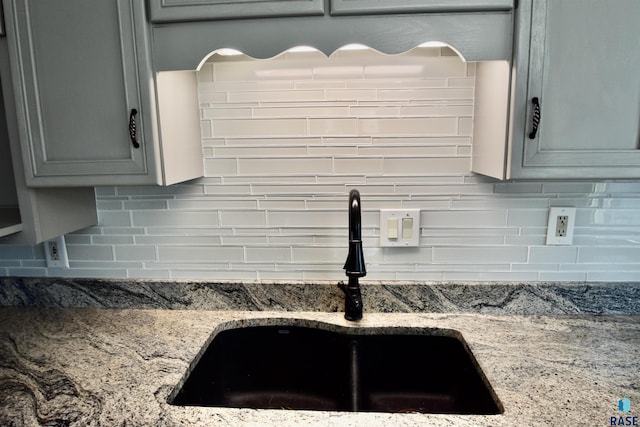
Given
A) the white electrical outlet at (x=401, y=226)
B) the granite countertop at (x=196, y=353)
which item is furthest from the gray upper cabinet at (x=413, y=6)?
the granite countertop at (x=196, y=353)

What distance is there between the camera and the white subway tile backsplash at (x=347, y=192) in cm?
125

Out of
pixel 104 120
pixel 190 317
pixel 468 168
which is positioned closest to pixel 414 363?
pixel 468 168

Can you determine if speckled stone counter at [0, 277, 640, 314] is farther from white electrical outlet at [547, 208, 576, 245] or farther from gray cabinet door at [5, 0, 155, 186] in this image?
gray cabinet door at [5, 0, 155, 186]

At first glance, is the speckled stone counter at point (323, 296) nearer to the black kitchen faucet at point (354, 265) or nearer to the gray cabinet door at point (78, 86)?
the black kitchen faucet at point (354, 265)

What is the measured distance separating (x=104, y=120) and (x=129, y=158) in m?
0.11

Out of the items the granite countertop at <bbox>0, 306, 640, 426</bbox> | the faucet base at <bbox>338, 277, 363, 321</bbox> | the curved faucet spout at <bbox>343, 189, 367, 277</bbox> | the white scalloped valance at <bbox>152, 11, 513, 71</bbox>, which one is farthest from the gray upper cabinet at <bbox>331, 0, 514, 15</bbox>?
the granite countertop at <bbox>0, 306, 640, 426</bbox>

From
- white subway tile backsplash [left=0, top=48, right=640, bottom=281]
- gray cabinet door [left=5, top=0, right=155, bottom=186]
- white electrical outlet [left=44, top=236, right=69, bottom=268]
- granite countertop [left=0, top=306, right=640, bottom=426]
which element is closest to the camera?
granite countertop [left=0, top=306, right=640, bottom=426]

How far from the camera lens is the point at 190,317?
4.36ft

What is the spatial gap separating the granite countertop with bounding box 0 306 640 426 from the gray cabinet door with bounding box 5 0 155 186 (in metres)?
0.48

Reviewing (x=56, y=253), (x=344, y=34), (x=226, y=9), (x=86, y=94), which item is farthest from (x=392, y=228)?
(x=56, y=253)

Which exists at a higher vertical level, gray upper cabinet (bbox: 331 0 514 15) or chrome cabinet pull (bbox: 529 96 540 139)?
gray upper cabinet (bbox: 331 0 514 15)

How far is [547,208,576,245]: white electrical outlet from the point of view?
126 centimetres

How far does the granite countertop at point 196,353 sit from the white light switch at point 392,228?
258mm

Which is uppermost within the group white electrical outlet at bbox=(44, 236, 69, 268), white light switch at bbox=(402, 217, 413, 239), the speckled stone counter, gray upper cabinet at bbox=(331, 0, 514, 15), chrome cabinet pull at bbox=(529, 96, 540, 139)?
gray upper cabinet at bbox=(331, 0, 514, 15)
